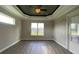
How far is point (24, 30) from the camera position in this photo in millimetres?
12844

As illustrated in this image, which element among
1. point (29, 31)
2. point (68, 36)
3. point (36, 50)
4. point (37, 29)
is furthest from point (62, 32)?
point (29, 31)

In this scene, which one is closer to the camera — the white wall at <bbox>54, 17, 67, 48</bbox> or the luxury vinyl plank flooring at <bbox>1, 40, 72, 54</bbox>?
the luxury vinyl plank flooring at <bbox>1, 40, 72, 54</bbox>

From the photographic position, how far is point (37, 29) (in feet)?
42.7

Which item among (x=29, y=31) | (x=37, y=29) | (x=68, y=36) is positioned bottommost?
(x=68, y=36)

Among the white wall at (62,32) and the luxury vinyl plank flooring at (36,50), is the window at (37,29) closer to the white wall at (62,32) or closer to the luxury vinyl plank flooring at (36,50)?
the white wall at (62,32)

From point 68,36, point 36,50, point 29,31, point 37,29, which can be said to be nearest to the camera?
point 36,50

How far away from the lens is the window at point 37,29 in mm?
12945

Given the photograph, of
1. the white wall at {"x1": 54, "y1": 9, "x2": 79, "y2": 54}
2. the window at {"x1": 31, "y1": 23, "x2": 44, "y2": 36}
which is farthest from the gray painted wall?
the white wall at {"x1": 54, "y1": 9, "x2": 79, "y2": 54}

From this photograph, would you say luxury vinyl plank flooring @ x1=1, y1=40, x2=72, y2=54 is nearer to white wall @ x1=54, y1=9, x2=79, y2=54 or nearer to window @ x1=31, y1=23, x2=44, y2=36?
white wall @ x1=54, y1=9, x2=79, y2=54

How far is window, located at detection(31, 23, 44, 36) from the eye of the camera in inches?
510

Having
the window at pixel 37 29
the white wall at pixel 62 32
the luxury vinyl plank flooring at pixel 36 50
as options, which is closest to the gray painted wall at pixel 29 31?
the window at pixel 37 29

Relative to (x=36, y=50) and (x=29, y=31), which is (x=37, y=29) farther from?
(x=36, y=50)

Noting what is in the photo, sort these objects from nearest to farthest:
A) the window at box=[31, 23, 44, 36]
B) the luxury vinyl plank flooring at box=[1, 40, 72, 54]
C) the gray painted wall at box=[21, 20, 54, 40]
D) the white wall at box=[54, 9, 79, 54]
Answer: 1. the white wall at box=[54, 9, 79, 54]
2. the luxury vinyl plank flooring at box=[1, 40, 72, 54]
3. the gray painted wall at box=[21, 20, 54, 40]
4. the window at box=[31, 23, 44, 36]
